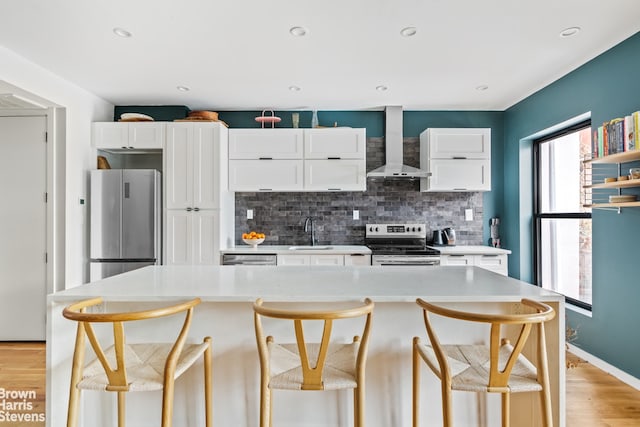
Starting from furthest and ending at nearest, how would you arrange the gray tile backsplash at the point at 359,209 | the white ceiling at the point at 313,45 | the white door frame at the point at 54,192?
the gray tile backsplash at the point at 359,209
the white door frame at the point at 54,192
the white ceiling at the point at 313,45

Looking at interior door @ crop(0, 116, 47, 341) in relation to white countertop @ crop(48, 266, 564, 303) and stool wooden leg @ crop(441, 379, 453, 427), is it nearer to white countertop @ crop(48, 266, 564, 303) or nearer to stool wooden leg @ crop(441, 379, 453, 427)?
white countertop @ crop(48, 266, 564, 303)

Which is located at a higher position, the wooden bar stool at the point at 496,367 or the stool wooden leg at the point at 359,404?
the wooden bar stool at the point at 496,367

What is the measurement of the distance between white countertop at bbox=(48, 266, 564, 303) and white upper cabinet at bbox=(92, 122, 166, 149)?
221 centimetres

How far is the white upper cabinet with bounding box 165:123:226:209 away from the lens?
12.8ft

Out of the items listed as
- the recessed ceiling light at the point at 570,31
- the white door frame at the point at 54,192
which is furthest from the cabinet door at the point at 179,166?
the recessed ceiling light at the point at 570,31

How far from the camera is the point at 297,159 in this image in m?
4.16

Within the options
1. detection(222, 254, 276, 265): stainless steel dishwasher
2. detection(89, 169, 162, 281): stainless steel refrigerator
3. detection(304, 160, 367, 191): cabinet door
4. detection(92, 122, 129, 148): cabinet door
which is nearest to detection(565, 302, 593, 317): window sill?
detection(304, 160, 367, 191): cabinet door

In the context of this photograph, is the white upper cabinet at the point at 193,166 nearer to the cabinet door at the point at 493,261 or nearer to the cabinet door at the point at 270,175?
the cabinet door at the point at 270,175

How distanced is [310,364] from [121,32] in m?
2.58

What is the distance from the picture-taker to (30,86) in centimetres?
307

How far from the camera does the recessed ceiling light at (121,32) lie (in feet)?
8.29

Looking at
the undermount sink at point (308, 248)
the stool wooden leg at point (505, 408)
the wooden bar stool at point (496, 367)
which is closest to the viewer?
the wooden bar stool at point (496, 367)

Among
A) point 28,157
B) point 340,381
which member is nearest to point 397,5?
point 340,381

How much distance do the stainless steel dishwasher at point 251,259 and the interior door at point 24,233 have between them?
175 cm
